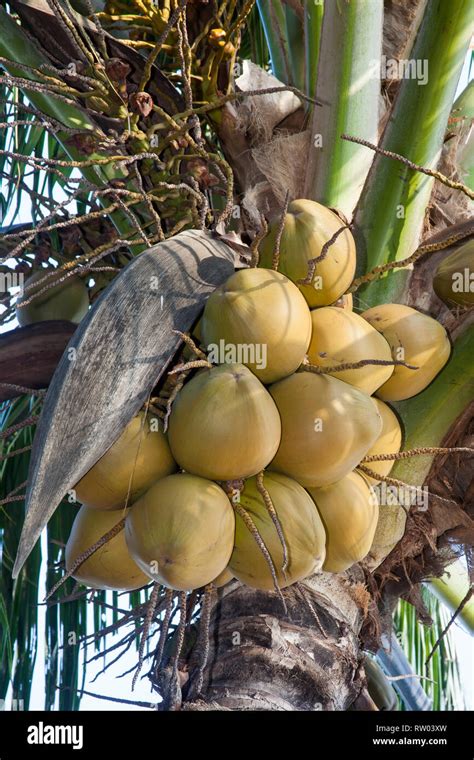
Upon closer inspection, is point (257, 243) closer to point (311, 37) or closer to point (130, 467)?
point (130, 467)

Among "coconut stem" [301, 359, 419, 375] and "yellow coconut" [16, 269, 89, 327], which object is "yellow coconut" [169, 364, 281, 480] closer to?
"coconut stem" [301, 359, 419, 375]

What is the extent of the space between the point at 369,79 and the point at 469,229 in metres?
0.36

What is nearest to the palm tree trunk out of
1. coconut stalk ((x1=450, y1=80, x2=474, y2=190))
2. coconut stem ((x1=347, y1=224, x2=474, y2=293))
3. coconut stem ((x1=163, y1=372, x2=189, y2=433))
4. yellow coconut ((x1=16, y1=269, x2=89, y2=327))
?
coconut stem ((x1=163, y1=372, x2=189, y2=433))

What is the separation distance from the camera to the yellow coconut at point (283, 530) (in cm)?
107

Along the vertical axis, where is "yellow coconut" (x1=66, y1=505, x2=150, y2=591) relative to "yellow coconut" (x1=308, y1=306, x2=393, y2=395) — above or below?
below

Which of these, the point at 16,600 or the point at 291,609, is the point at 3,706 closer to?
the point at 16,600

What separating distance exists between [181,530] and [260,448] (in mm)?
135

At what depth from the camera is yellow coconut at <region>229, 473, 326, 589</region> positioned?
1065mm

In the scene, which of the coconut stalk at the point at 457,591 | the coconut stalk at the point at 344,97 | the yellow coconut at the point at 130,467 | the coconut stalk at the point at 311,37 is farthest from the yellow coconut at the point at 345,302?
the coconut stalk at the point at 457,591

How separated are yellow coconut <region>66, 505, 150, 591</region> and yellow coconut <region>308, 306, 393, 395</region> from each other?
1.12 ft

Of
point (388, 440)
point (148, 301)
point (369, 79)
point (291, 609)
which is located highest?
point (369, 79)

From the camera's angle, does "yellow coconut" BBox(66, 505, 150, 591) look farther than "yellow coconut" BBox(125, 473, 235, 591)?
Yes
